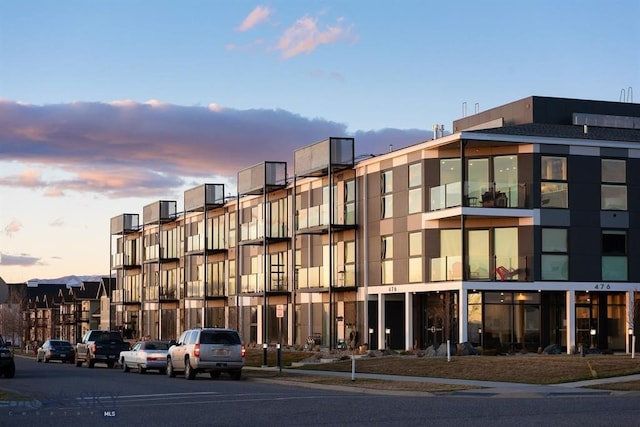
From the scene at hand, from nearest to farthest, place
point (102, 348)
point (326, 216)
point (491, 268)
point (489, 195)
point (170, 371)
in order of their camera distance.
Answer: point (170, 371), point (489, 195), point (491, 268), point (102, 348), point (326, 216)

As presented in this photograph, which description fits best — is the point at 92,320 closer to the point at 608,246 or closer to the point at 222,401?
the point at 608,246

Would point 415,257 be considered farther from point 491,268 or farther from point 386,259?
point 491,268

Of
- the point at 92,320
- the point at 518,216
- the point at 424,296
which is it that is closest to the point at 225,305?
the point at 424,296

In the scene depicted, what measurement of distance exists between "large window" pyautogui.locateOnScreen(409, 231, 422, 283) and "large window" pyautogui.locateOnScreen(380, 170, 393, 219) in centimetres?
232

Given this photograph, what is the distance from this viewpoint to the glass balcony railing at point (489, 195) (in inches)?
1865

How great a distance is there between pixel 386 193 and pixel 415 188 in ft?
9.67

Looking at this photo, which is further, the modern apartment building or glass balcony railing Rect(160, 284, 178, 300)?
glass balcony railing Rect(160, 284, 178, 300)

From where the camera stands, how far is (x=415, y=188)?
2005 inches

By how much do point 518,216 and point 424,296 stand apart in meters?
7.32

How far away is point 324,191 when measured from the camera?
59.1 meters

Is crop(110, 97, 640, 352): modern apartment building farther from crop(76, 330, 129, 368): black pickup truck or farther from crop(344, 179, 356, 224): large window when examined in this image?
crop(76, 330, 129, 368): black pickup truck

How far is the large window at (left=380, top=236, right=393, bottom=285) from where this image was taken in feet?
175

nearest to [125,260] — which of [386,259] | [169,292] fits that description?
[169,292]

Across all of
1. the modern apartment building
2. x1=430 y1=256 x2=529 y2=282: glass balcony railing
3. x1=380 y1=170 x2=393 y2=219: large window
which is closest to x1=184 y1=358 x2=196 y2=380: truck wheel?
the modern apartment building
